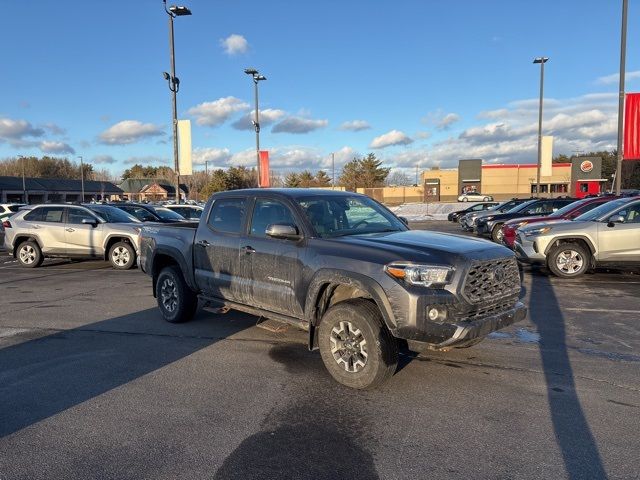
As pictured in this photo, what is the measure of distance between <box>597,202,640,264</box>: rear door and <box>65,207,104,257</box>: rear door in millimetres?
11855

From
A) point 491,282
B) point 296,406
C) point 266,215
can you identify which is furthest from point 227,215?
point 491,282

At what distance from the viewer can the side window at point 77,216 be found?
43.3ft

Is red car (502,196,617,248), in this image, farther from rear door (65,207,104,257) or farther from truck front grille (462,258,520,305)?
rear door (65,207,104,257)

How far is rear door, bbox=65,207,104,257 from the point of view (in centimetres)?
1288

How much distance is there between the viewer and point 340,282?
4660 mm

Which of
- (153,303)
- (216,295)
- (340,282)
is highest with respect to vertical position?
(340,282)

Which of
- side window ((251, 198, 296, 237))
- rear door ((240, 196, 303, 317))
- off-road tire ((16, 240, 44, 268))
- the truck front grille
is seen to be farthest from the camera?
off-road tire ((16, 240, 44, 268))

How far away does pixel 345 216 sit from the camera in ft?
18.5

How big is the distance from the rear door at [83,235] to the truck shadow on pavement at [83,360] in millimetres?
6041

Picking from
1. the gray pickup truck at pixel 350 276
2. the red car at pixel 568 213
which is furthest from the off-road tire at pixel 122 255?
the red car at pixel 568 213

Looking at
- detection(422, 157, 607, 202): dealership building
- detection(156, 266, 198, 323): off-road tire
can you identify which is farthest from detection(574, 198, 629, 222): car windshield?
detection(422, 157, 607, 202): dealership building

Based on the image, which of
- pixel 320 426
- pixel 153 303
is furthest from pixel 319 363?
pixel 153 303

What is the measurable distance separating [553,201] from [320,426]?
1699 centimetres

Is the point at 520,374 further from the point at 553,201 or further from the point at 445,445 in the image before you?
the point at 553,201
